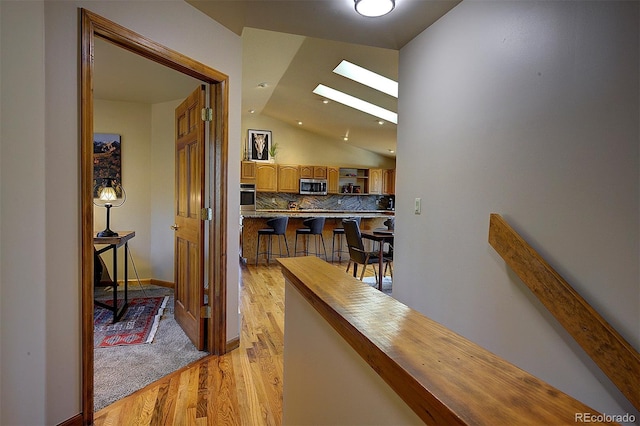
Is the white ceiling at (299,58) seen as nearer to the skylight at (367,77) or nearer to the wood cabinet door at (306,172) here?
the skylight at (367,77)

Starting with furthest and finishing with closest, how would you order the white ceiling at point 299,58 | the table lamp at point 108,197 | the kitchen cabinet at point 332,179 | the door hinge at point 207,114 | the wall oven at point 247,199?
1. the kitchen cabinet at point 332,179
2. the wall oven at point 247,199
3. the table lamp at point 108,197
4. the door hinge at point 207,114
5. the white ceiling at point 299,58

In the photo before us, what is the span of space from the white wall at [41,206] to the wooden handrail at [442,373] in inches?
49.7

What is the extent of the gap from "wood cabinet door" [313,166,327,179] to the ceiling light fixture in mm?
6243

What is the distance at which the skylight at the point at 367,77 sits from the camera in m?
4.52

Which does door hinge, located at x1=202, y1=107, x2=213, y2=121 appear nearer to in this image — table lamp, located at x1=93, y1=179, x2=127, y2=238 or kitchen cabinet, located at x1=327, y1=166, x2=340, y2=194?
table lamp, located at x1=93, y1=179, x2=127, y2=238

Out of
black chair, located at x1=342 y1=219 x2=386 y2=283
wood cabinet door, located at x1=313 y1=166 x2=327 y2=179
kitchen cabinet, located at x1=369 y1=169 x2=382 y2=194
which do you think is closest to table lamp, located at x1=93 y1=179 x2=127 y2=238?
black chair, located at x1=342 y1=219 x2=386 y2=283

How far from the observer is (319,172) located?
8344 mm

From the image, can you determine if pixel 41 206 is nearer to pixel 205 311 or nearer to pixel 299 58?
pixel 205 311

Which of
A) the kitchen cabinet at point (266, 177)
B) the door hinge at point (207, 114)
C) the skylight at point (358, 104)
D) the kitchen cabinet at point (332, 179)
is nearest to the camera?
the door hinge at point (207, 114)

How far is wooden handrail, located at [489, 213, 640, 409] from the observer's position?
1.10 meters

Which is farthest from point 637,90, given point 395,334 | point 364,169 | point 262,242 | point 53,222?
point 364,169

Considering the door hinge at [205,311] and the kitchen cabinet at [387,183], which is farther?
the kitchen cabinet at [387,183]

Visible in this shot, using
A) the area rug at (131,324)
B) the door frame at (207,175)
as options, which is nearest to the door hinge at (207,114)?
the door frame at (207,175)

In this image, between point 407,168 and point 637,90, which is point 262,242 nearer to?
point 407,168
